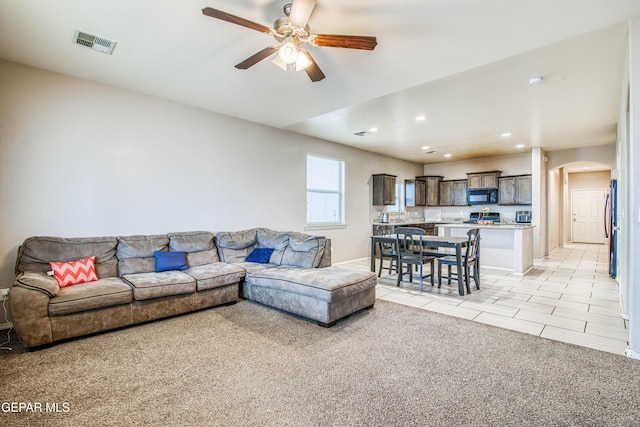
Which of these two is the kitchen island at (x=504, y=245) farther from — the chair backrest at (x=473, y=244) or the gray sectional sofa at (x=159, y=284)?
the gray sectional sofa at (x=159, y=284)

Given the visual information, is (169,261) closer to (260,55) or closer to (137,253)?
(137,253)

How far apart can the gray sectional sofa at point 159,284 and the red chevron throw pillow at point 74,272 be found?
0.10 m

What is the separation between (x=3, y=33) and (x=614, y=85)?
6675 millimetres

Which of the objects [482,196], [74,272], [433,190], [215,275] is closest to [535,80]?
[215,275]

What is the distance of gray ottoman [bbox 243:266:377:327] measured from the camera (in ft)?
10.7

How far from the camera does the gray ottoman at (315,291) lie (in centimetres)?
326

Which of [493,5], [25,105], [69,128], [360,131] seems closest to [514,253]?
[360,131]

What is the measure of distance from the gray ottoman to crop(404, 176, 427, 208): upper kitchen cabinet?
613 centimetres

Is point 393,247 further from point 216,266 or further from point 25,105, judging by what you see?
point 25,105

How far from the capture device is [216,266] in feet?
13.6

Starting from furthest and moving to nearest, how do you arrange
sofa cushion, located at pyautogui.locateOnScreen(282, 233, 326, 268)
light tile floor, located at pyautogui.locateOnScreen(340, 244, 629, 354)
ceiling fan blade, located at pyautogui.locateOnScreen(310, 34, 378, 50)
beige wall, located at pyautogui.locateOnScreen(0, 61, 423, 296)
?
sofa cushion, located at pyautogui.locateOnScreen(282, 233, 326, 268) → beige wall, located at pyautogui.locateOnScreen(0, 61, 423, 296) → light tile floor, located at pyautogui.locateOnScreen(340, 244, 629, 354) → ceiling fan blade, located at pyautogui.locateOnScreen(310, 34, 378, 50)

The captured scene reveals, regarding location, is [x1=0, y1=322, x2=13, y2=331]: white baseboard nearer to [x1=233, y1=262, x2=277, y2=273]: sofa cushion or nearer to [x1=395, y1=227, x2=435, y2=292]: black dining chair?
[x1=233, y1=262, x2=277, y2=273]: sofa cushion

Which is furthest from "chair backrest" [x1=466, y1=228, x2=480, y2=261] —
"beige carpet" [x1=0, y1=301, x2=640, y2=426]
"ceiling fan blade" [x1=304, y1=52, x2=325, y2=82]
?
"ceiling fan blade" [x1=304, y1=52, x2=325, y2=82]

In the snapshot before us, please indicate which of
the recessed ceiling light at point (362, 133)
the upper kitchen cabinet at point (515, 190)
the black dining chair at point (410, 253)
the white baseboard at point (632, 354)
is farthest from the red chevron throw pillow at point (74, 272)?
the upper kitchen cabinet at point (515, 190)
